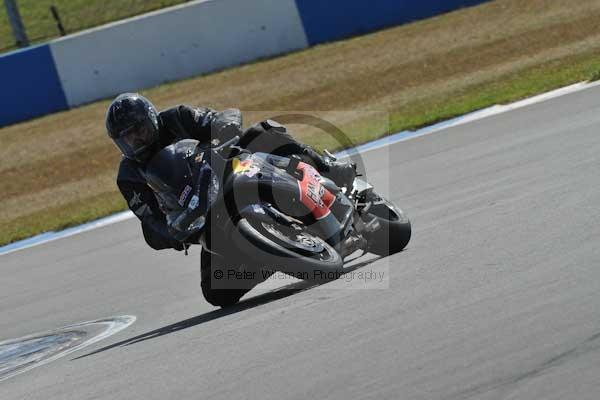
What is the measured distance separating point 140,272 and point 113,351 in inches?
120

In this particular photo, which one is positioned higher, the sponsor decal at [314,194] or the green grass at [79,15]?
the sponsor decal at [314,194]

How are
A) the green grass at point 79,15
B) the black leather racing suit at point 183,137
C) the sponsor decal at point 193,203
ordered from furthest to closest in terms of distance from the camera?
the green grass at point 79,15 < the black leather racing suit at point 183,137 < the sponsor decal at point 193,203

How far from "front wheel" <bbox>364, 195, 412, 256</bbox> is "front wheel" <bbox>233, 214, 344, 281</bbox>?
96 cm

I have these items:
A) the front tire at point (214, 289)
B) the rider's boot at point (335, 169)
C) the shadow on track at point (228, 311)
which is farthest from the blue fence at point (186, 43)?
the front tire at point (214, 289)

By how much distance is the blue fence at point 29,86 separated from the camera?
69.7ft

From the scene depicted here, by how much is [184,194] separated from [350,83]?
12.8 metres

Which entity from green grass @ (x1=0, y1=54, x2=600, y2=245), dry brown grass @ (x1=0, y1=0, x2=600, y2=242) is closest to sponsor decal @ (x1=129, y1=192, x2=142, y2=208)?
green grass @ (x1=0, y1=54, x2=600, y2=245)

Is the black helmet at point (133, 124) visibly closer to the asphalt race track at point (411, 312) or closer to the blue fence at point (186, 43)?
the asphalt race track at point (411, 312)

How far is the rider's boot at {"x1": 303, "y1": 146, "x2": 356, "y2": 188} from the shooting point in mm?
7246

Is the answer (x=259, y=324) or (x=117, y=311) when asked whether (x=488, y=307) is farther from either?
(x=117, y=311)

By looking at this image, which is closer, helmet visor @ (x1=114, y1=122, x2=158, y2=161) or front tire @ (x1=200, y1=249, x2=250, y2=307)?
helmet visor @ (x1=114, y1=122, x2=158, y2=161)

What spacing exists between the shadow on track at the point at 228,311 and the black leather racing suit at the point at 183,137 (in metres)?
0.48

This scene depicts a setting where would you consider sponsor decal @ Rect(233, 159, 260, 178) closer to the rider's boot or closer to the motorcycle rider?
the motorcycle rider

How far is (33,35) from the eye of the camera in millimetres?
24109
